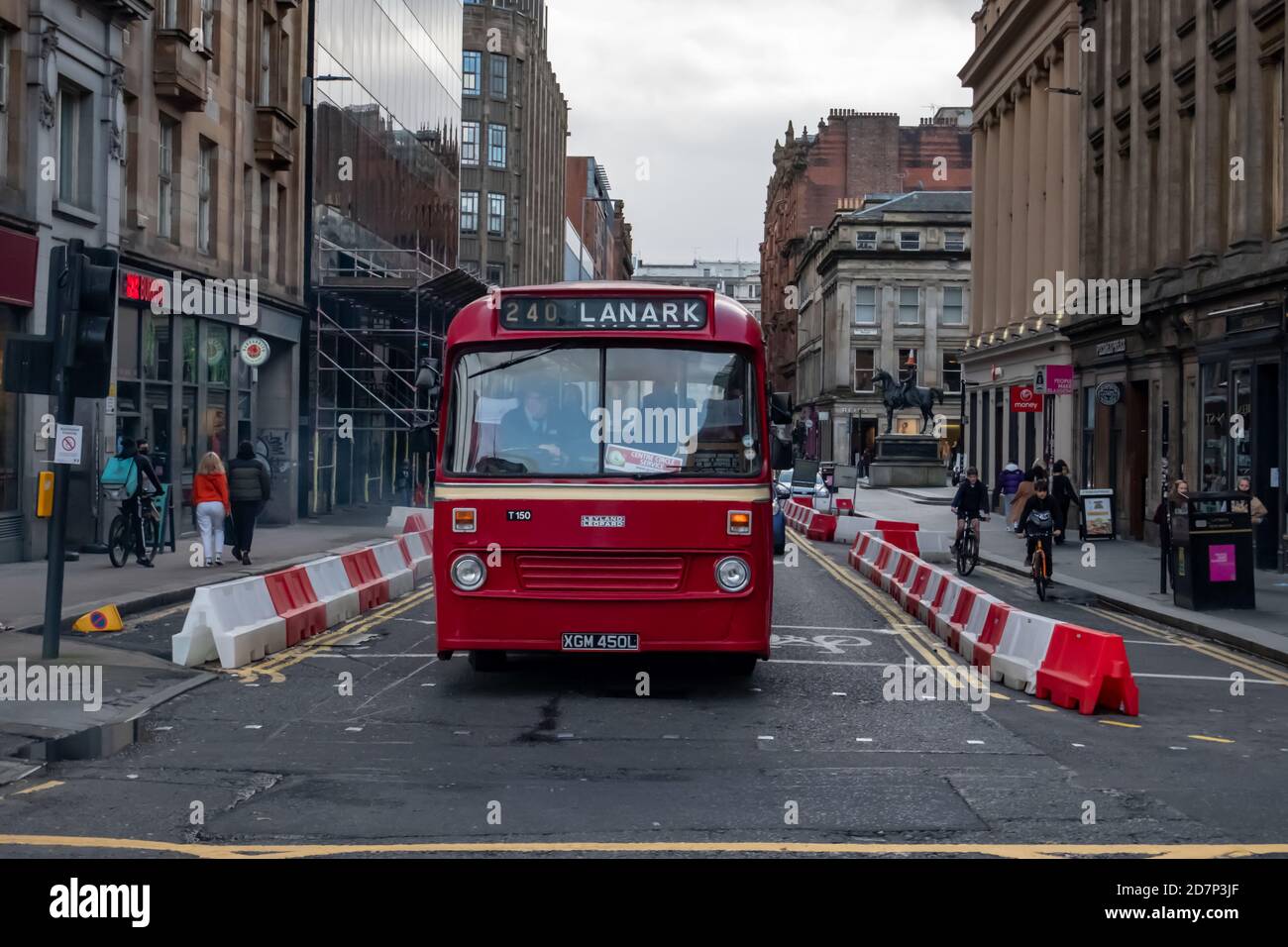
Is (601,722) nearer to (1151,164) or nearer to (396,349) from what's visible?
(1151,164)

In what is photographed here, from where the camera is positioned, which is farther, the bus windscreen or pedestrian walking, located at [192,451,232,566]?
pedestrian walking, located at [192,451,232,566]

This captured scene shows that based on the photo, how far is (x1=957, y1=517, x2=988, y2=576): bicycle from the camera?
2500cm

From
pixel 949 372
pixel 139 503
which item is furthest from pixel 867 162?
pixel 139 503

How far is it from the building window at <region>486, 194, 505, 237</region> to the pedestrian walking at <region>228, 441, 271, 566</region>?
65.5 meters

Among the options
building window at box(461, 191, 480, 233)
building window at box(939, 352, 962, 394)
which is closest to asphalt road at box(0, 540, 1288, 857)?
building window at box(461, 191, 480, 233)

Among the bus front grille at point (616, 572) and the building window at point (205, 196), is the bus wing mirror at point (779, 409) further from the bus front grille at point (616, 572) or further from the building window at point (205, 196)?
the building window at point (205, 196)

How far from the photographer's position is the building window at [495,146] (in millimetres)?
87688

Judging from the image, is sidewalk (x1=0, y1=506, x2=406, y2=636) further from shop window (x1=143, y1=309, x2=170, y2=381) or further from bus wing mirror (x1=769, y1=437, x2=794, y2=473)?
bus wing mirror (x1=769, y1=437, x2=794, y2=473)

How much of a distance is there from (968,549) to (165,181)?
53.1ft

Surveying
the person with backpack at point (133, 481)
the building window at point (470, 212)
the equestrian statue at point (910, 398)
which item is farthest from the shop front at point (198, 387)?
the building window at point (470, 212)

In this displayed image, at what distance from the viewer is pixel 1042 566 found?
21.0 m

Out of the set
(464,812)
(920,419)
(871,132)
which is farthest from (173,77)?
(871,132)

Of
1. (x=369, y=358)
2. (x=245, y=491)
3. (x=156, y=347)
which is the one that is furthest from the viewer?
(x=369, y=358)

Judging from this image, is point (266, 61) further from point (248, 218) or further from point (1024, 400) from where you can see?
point (1024, 400)
